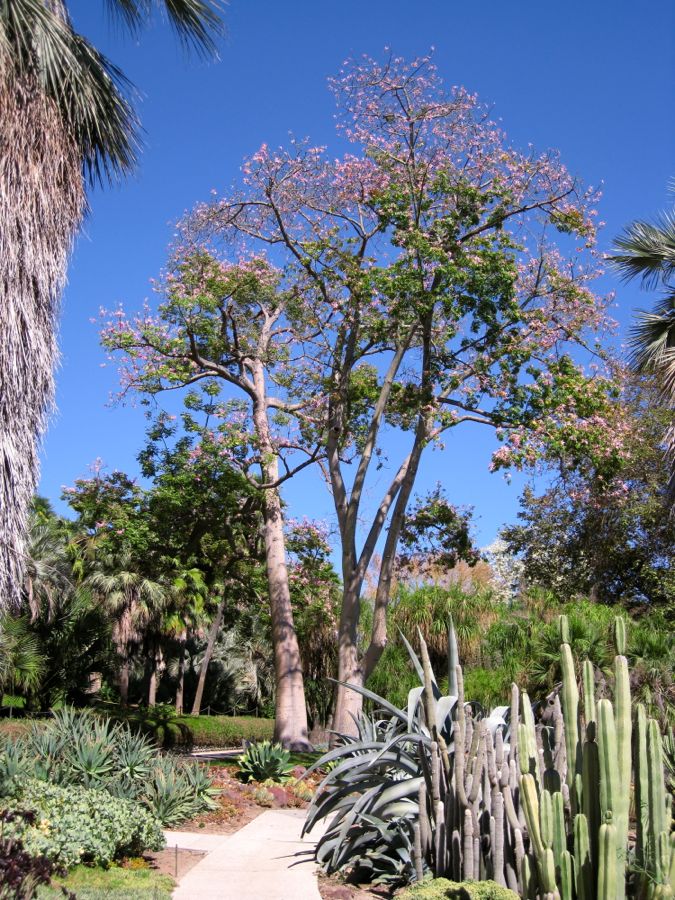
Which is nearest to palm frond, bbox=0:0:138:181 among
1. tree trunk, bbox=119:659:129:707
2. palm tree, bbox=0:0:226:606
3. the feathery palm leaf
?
palm tree, bbox=0:0:226:606

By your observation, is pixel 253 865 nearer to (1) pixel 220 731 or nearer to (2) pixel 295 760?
(2) pixel 295 760

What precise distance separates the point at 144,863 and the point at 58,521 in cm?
2468

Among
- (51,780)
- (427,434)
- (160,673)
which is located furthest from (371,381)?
(160,673)

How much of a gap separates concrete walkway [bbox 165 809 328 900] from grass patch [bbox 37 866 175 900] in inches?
8.3

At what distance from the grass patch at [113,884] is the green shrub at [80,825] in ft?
0.41

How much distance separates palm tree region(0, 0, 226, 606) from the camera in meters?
9.18

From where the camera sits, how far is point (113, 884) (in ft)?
22.9

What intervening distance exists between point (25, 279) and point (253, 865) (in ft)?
20.8

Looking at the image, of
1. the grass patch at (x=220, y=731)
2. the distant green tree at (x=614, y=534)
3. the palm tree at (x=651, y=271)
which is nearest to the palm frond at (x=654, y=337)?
the palm tree at (x=651, y=271)

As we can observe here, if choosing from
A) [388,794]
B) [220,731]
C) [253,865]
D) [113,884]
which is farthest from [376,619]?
[220,731]

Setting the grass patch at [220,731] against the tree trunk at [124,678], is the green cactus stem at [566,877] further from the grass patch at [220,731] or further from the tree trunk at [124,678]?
the grass patch at [220,731]

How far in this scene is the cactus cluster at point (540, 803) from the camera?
507 centimetres

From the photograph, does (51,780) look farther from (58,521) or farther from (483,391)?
(58,521)

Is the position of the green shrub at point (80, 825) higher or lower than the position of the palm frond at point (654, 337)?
lower
